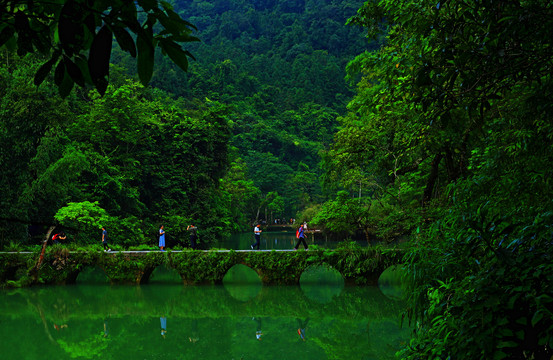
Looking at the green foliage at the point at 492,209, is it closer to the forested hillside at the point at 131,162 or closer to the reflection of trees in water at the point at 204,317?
the forested hillside at the point at 131,162

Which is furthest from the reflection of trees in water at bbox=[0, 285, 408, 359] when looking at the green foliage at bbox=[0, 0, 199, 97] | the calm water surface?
the green foliage at bbox=[0, 0, 199, 97]

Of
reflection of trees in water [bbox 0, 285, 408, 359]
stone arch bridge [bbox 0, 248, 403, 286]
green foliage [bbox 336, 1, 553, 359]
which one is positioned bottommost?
reflection of trees in water [bbox 0, 285, 408, 359]

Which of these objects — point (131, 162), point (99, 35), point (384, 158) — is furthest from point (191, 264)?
point (99, 35)

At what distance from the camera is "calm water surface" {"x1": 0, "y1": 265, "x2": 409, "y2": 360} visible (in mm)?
9969

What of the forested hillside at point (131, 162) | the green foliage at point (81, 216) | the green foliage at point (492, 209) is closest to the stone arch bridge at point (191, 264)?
the forested hillside at point (131, 162)

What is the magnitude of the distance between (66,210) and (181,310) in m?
7.36

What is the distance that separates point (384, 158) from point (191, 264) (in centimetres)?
797

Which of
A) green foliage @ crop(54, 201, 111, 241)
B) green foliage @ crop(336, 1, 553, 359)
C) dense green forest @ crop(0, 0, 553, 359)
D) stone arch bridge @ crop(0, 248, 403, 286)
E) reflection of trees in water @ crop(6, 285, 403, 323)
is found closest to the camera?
green foliage @ crop(336, 1, 553, 359)

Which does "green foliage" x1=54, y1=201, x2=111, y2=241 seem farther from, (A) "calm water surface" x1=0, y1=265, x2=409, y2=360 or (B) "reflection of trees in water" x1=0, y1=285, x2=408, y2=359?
(B) "reflection of trees in water" x1=0, y1=285, x2=408, y2=359

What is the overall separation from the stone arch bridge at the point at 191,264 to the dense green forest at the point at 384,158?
5.47 feet

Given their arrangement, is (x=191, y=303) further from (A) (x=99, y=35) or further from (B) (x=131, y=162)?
(A) (x=99, y=35)

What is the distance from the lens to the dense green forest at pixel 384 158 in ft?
8.28

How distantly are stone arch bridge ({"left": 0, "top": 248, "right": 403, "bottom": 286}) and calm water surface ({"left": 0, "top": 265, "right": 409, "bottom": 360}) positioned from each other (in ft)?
1.30

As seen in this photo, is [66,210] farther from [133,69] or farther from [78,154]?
[133,69]
